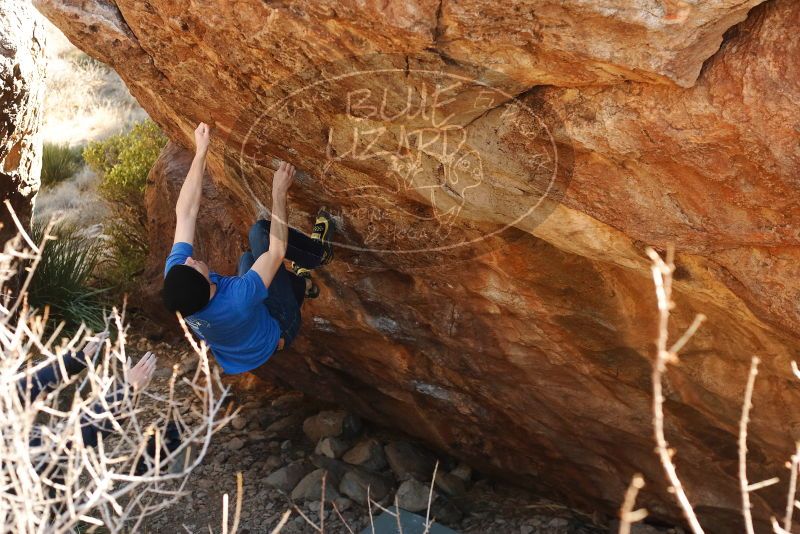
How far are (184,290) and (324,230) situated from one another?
2.97 feet

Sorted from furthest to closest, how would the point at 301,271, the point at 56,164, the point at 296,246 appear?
1. the point at 56,164
2. the point at 301,271
3. the point at 296,246

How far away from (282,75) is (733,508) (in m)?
3.29

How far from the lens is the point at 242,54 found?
3.22 metres

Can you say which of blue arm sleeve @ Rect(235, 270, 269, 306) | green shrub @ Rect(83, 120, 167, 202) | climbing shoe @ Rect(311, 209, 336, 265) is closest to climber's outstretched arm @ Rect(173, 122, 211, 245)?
blue arm sleeve @ Rect(235, 270, 269, 306)

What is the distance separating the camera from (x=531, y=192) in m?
3.30

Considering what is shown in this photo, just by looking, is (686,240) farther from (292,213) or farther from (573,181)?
(292,213)

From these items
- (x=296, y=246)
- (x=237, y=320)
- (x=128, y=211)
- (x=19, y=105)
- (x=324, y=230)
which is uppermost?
(x=324, y=230)

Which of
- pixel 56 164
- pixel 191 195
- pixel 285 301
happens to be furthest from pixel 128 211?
pixel 191 195

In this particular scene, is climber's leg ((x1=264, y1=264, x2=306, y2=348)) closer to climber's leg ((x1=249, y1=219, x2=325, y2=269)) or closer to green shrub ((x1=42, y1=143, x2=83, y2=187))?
climber's leg ((x1=249, y1=219, x2=325, y2=269))

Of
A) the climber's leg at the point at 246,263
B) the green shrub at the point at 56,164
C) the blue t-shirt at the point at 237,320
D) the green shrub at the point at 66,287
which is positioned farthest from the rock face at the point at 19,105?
the green shrub at the point at 56,164

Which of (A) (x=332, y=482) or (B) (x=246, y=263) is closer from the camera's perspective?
(B) (x=246, y=263)

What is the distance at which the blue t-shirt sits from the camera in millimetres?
3811

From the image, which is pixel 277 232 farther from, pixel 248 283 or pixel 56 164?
pixel 56 164

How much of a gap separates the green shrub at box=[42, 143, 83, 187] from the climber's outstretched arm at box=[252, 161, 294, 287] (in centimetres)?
714
